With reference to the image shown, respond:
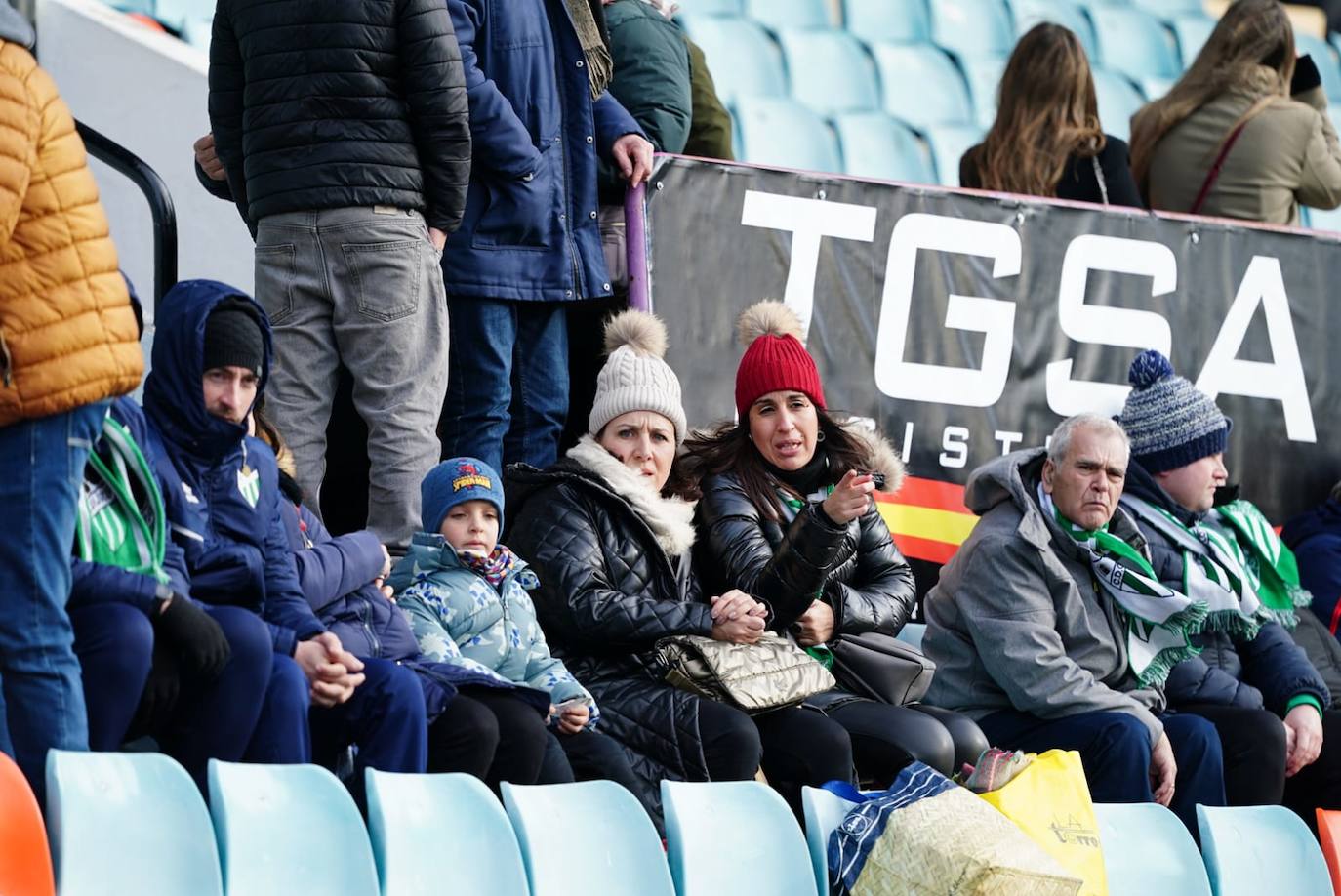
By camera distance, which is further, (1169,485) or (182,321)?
(1169,485)

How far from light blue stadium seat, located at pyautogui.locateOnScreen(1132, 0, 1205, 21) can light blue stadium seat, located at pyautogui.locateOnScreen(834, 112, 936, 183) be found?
2303 millimetres

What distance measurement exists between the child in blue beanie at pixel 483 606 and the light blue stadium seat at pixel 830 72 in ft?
17.1

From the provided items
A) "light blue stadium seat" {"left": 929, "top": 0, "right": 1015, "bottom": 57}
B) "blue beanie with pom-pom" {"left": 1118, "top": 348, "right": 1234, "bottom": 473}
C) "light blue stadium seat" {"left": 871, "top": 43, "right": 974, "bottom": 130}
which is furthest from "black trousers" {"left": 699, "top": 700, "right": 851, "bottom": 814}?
"light blue stadium seat" {"left": 929, "top": 0, "right": 1015, "bottom": 57}

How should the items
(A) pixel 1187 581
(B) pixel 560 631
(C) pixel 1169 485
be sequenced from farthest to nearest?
1. (C) pixel 1169 485
2. (A) pixel 1187 581
3. (B) pixel 560 631

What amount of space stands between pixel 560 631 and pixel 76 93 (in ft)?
8.15

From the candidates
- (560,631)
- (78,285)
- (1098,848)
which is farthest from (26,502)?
(1098,848)

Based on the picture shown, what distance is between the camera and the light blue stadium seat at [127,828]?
279cm

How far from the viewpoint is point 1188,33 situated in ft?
33.9

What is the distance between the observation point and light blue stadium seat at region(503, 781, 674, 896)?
3348mm

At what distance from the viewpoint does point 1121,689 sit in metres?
4.78

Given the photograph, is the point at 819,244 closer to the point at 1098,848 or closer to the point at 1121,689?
the point at 1121,689

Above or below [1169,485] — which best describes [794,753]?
below

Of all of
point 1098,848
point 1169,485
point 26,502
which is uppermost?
point 26,502

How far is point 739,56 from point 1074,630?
15.8ft
